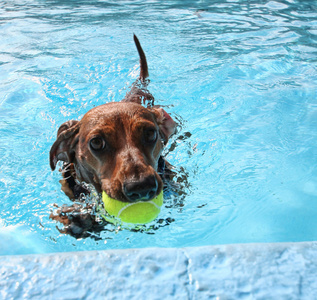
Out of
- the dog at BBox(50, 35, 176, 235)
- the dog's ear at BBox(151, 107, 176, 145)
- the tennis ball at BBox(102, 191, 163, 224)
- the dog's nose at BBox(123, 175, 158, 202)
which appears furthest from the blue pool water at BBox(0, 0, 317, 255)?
the dog's nose at BBox(123, 175, 158, 202)

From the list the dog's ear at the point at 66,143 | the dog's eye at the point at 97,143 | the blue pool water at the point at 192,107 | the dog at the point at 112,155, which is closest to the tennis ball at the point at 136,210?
the dog at the point at 112,155

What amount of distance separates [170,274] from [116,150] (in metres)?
1.36

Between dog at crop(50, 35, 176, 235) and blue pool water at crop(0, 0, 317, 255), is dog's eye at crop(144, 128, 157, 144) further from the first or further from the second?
blue pool water at crop(0, 0, 317, 255)

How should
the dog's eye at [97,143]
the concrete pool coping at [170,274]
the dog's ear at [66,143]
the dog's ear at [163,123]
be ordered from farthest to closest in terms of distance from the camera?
the dog's ear at [163,123]
the dog's ear at [66,143]
the dog's eye at [97,143]
the concrete pool coping at [170,274]

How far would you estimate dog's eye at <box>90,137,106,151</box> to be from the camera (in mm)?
2823

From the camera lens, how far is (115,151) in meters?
2.75

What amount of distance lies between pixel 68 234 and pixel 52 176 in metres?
1.05

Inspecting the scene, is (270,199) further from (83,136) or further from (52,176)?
(52,176)

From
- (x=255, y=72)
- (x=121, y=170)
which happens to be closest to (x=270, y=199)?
(x=121, y=170)

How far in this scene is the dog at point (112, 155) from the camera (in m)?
2.43

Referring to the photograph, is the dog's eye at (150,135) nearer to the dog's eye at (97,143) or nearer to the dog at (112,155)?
the dog at (112,155)

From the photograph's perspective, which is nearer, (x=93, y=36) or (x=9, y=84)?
(x=9, y=84)

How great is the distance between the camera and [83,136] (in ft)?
10.1

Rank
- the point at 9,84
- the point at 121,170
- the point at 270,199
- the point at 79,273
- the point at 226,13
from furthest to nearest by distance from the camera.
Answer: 1. the point at 226,13
2. the point at 9,84
3. the point at 270,199
4. the point at 121,170
5. the point at 79,273
